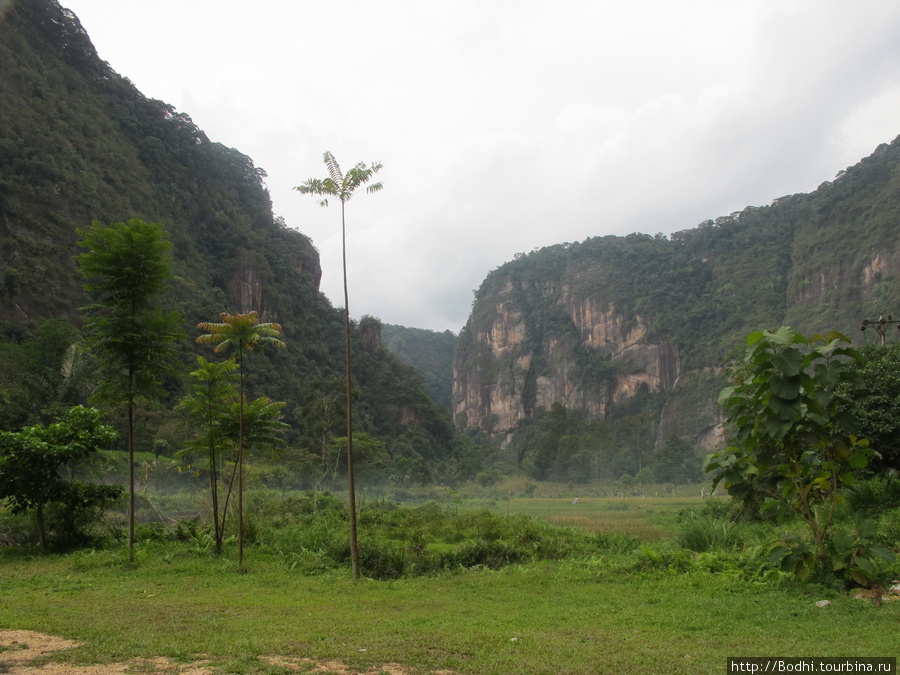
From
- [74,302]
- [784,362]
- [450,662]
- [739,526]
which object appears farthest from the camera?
[74,302]

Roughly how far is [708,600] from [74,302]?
152ft

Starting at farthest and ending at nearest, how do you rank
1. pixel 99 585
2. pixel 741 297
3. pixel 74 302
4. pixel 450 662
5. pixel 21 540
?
pixel 741 297 → pixel 74 302 → pixel 21 540 → pixel 99 585 → pixel 450 662

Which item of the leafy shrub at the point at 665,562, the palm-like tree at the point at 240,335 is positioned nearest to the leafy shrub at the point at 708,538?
the leafy shrub at the point at 665,562

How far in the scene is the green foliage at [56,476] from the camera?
1288 centimetres

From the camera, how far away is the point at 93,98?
64.9 meters

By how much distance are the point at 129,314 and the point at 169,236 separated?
176ft

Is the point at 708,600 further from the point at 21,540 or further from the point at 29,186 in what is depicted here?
the point at 29,186

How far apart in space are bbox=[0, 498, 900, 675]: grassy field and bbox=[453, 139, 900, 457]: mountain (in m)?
68.5

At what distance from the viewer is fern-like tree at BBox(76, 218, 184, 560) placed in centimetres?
1177

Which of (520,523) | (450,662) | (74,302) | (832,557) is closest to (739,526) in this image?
(520,523)

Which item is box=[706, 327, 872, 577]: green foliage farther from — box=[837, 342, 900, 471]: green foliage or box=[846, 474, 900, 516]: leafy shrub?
box=[837, 342, 900, 471]: green foliage

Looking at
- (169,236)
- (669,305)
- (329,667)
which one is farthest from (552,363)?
(329,667)

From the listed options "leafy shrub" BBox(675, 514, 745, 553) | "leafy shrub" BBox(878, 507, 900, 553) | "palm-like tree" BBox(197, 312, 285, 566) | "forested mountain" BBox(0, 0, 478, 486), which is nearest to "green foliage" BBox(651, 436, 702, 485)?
"forested mountain" BBox(0, 0, 478, 486)

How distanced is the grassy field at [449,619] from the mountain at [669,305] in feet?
225
